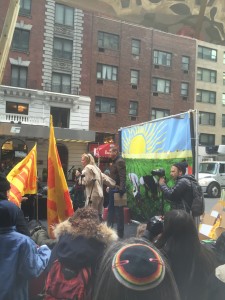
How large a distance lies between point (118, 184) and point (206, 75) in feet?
126

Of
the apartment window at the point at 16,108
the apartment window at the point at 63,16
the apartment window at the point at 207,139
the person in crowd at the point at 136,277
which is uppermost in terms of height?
the apartment window at the point at 63,16

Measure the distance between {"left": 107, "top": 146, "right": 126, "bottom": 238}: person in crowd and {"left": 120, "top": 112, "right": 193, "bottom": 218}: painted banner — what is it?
2.03 feet

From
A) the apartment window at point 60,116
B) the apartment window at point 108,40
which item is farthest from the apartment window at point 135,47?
the apartment window at point 60,116

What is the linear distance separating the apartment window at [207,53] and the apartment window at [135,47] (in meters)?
9.73

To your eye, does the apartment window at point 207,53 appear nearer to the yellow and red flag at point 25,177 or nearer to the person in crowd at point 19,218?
the yellow and red flag at point 25,177

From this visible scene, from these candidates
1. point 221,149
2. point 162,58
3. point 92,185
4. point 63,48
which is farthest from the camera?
point 162,58

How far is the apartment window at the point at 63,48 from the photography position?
3127cm

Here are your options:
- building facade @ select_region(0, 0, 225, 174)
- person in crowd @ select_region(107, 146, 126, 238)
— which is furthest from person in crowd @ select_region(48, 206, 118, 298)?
building facade @ select_region(0, 0, 225, 174)

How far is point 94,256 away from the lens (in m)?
2.67

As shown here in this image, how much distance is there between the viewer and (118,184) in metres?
7.56

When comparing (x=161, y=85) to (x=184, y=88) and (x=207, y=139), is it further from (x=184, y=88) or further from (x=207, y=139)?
(x=207, y=139)

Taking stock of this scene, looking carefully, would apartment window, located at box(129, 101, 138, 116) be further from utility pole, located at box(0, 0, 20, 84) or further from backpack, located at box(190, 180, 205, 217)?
utility pole, located at box(0, 0, 20, 84)

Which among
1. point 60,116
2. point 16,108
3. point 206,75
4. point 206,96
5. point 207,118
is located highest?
point 206,75

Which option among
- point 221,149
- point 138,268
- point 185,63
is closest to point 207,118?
point 185,63
